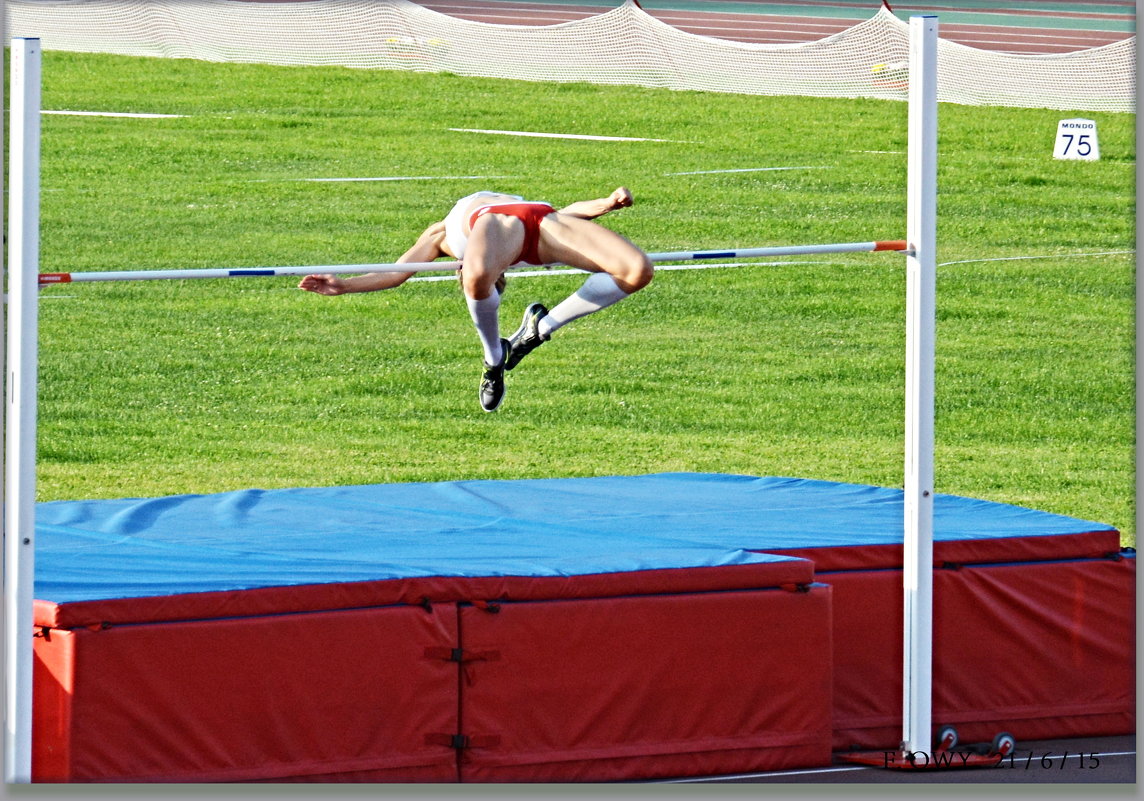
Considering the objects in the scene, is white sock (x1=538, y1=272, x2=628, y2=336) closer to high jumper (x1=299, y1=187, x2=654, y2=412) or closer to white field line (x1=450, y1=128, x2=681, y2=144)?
high jumper (x1=299, y1=187, x2=654, y2=412)

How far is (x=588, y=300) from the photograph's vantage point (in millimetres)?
6738

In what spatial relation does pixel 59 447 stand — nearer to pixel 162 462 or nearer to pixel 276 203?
pixel 162 462

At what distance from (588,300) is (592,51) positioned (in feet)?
39.7

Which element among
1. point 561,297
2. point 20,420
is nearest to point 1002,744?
point 20,420

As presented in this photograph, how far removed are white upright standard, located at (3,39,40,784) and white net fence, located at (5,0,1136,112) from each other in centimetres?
1307

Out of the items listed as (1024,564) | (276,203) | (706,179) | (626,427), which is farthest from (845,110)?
(1024,564)

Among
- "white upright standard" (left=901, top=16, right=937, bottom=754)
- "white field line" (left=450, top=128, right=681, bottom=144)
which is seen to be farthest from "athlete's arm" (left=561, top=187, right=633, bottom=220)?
"white field line" (left=450, top=128, right=681, bottom=144)

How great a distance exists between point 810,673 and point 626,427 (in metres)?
6.96

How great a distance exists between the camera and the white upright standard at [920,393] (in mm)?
6262

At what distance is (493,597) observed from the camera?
6000 millimetres

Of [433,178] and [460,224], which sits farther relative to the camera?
[433,178]

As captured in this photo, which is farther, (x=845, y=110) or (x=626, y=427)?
(x=845, y=110)

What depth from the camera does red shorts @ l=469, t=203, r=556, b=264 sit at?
21.5 feet

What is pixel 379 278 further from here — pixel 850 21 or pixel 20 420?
pixel 850 21
